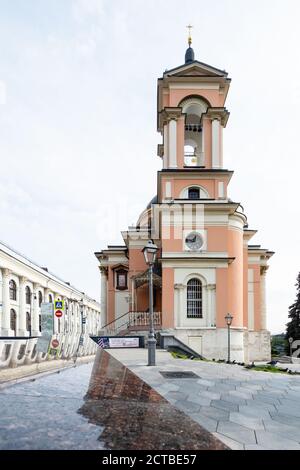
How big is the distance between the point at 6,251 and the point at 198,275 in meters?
28.0

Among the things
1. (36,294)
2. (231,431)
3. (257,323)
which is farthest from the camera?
(36,294)

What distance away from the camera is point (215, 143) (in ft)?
100

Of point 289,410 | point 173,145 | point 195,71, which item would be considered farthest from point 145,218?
point 289,410

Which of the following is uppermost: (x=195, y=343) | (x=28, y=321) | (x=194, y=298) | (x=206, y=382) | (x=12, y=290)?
(x=194, y=298)

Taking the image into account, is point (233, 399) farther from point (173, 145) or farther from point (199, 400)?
point (173, 145)

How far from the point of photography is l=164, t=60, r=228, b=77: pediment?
30719mm

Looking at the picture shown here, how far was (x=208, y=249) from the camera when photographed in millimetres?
28125

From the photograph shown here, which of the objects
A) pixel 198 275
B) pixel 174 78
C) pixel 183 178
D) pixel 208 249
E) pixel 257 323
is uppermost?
pixel 174 78

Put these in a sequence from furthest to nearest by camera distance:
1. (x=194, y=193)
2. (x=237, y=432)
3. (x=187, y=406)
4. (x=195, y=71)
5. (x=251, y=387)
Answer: (x=195, y=71)
(x=194, y=193)
(x=251, y=387)
(x=187, y=406)
(x=237, y=432)

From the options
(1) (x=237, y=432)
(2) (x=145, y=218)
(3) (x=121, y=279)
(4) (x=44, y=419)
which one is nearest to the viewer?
(4) (x=44, y=419)

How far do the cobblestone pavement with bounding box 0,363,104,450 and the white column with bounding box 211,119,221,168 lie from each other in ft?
85.7

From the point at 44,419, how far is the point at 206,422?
2861 millimetres
